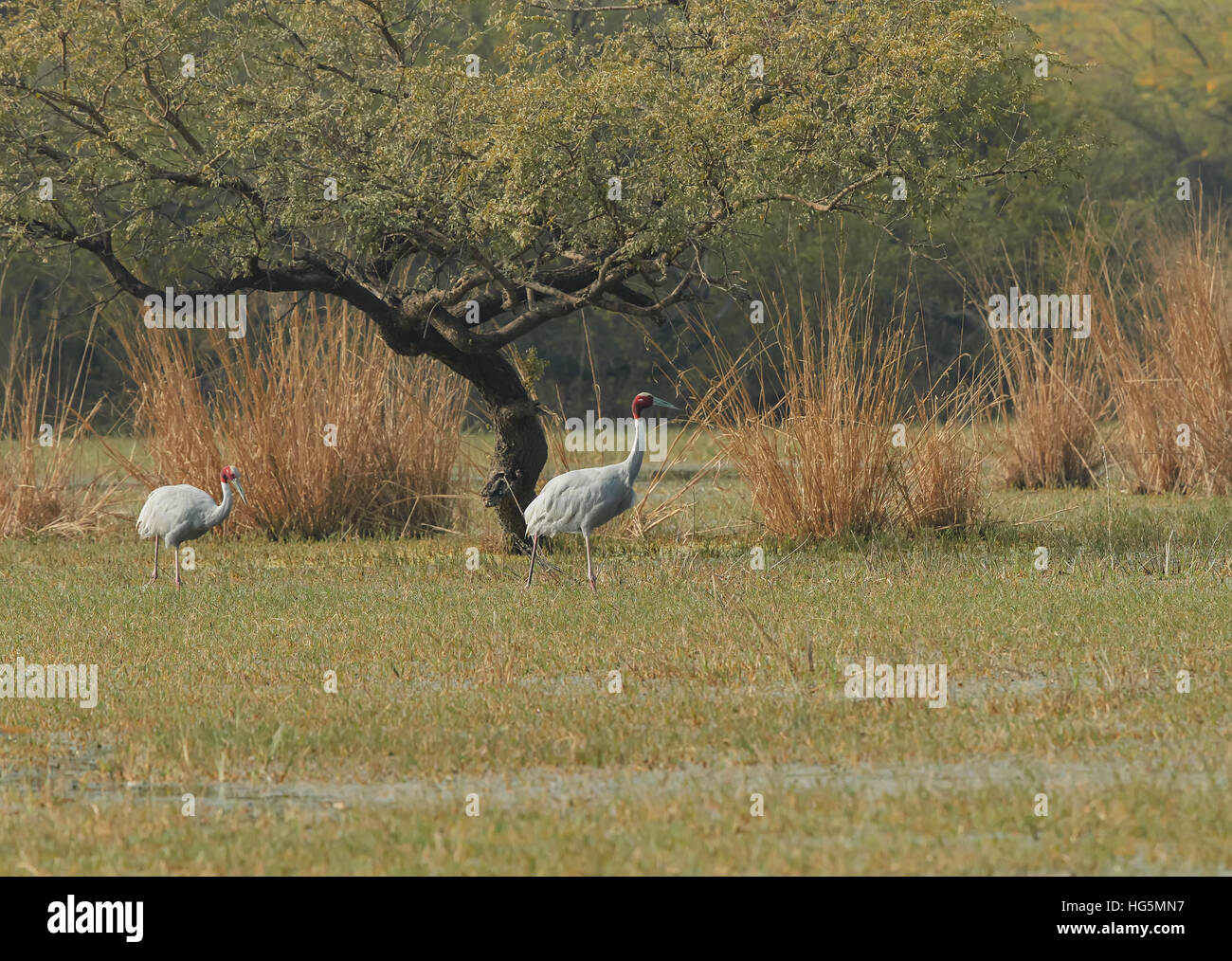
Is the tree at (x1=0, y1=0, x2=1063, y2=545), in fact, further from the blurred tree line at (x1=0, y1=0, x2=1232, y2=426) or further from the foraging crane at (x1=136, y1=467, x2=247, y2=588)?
the blurred tree line at (x1=0, y1=0, x2=1232, y2=426)

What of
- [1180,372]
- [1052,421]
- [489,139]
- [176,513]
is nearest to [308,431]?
[176,513]

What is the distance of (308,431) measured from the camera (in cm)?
1631

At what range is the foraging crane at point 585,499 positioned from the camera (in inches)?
494

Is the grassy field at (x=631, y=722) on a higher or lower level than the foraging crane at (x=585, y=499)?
lower

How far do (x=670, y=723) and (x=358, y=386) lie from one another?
9280 millimetres

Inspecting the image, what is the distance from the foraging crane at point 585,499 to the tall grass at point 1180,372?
6.98 m

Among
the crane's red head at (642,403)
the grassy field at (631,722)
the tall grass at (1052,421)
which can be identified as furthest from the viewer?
the tall grass at (1052,421)

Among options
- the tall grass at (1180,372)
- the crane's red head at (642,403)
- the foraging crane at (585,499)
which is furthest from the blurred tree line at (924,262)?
the foraging crane at (585,499)

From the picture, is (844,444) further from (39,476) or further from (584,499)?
(39,476)

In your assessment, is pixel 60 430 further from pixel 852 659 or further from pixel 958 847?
pixel 958 847

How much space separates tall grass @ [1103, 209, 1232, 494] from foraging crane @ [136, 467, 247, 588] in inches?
372

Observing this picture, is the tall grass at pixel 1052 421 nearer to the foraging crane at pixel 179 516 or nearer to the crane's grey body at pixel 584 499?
the crane's grey body at pixel 584 499

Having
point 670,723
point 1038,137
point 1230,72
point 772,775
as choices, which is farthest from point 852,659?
point 1230,72
